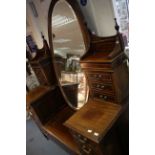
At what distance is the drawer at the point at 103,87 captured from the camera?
1.07m

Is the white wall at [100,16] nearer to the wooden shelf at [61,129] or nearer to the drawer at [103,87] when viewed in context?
the drawer at [103,87]

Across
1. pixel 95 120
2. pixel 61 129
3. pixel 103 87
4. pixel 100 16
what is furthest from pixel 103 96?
pixel 61 129

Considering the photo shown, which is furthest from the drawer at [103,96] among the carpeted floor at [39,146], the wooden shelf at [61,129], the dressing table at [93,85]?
the carpeted floor at [39,146]

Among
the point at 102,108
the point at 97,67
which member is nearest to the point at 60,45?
the point at 97,67

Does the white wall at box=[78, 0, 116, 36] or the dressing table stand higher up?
the white wall at box=[78, 0, 116, 36]

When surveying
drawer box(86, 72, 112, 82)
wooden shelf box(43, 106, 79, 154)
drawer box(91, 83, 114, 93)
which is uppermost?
drawer box(86, 72, 112, 82)

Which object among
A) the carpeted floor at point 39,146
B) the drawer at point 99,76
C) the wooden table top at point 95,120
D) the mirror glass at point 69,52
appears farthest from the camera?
the carpeted floor at point 39,146

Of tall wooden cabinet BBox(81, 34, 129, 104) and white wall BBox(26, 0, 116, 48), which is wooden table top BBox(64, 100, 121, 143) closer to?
tall wooden cabinet BBox(81, 34, 129, 104)

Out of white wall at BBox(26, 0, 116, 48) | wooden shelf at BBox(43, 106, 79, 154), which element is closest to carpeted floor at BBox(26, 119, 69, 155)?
wooden shelf at BBox(43, 106, 79, 154)

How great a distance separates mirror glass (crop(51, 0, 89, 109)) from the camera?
1418 mm

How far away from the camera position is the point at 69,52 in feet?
5.22

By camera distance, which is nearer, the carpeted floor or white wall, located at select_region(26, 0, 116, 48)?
white wall, located at select_region(26, 0, 116, 48)

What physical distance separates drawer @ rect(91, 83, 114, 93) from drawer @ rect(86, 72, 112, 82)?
39 mm
